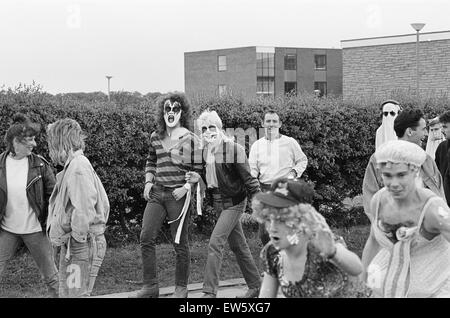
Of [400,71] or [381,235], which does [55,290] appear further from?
[400,71]

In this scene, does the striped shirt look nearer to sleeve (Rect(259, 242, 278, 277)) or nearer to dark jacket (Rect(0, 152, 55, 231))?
dark jacket (Rect(0, 152, 55, 231))

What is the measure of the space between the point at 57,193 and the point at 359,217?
8.32 metres

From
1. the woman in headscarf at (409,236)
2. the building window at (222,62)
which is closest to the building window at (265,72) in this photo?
the building window at (222,62)

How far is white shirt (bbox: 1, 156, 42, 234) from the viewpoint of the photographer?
7004 millimetres

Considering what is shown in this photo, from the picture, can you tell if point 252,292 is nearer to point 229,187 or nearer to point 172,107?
point 229,187

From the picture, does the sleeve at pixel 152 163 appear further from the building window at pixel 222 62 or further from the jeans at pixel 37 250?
the building window at pixel 222 62

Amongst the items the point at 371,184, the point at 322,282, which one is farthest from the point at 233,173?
the point at 322,282

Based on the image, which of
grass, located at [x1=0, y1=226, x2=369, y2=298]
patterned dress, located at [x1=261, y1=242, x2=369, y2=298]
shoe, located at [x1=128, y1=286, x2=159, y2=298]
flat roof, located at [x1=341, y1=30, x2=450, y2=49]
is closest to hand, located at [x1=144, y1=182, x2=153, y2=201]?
shoe, located at [x1=128, y1=286, x2=159, y2=298]

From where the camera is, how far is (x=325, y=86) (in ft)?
262

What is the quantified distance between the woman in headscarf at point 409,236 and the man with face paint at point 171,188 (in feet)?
10.7

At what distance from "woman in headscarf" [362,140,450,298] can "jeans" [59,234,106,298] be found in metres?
2.68

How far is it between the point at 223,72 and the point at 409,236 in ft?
239

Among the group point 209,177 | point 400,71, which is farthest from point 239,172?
point 400,71

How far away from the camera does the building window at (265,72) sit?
74562 millimetres
